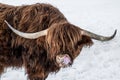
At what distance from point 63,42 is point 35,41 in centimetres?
62

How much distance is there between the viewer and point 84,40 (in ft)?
18.7

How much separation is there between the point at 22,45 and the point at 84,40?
38.5 inches

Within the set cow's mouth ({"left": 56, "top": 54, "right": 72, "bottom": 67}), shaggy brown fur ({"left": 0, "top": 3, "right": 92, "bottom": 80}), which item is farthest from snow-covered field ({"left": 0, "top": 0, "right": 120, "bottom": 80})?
cow's mouth ({"left": 56, "top": 54, "right": 72, "bottom": 67})

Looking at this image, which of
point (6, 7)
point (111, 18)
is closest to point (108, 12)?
point (111, 18)

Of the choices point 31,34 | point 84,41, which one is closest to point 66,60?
point 84,41

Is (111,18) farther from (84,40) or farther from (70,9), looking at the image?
(84,40)

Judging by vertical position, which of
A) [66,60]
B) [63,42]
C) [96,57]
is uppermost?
[63,42]

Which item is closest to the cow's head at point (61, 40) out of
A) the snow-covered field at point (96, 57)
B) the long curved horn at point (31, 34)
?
the long curved horn at point (31, 34)

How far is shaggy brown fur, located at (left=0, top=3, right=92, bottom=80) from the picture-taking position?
17.8ft

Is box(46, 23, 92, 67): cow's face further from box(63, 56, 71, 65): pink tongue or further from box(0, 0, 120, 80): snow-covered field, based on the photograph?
box(0, 0, 120, 80): snow-covered field

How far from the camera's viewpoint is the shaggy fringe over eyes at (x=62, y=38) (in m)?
5.30

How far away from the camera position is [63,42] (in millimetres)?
5273

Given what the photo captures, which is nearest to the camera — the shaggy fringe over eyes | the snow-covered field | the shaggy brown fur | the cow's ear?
the shaggy fringe over eyes

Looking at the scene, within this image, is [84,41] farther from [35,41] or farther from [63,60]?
[35,41]
